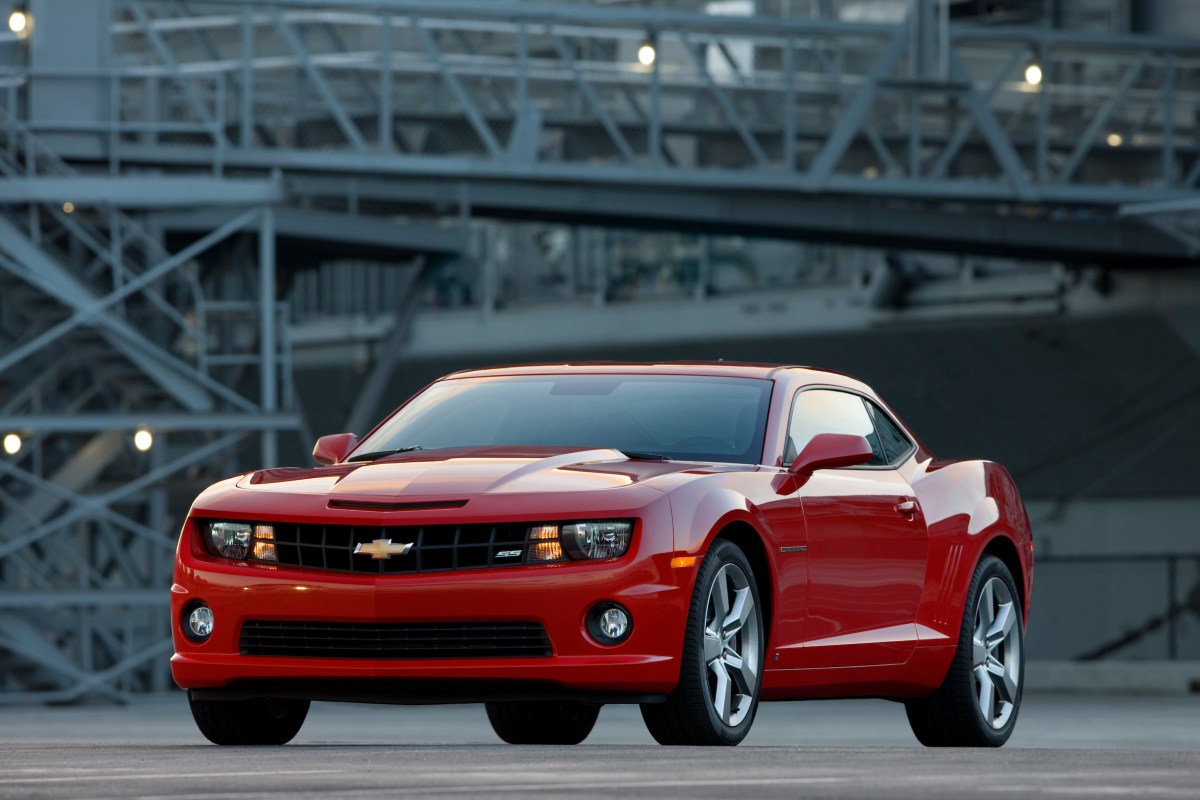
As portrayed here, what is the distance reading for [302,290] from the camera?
55625 mm

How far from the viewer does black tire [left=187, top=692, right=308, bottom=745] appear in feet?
31.9

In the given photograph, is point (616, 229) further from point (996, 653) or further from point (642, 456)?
point (642, 456)

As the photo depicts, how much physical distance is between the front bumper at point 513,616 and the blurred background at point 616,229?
17.2 meters

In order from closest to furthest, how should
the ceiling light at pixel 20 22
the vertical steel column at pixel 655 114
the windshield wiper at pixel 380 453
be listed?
1. the windshield wiper at pixel 380 453
2. the ceiling light at pixel 20 22
3. the vertical steel column at pixel 655 114

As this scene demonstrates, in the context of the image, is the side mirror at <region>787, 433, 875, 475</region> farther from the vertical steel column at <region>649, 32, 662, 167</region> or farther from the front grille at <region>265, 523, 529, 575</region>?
the vertical steel column at <region>649, 32, 662, 167</region>

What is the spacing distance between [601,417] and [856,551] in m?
1.10

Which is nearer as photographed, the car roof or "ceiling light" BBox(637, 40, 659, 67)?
the car roof

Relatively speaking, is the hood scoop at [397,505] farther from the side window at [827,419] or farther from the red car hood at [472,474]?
the side window at [827,419]

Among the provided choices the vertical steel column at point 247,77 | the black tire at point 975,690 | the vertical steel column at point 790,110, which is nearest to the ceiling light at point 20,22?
the vertical steel column at point 247,77

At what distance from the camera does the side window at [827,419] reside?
10422mm

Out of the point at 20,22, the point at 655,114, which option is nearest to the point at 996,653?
the point at 655,114

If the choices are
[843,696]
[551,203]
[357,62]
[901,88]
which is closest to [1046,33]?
[901,88]

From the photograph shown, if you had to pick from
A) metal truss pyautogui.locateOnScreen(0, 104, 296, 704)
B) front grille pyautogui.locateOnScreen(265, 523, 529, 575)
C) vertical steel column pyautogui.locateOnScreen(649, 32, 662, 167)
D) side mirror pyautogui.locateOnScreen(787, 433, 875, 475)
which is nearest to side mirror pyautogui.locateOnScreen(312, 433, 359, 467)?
front grille pyautogui.locateOnScreen(265, 523, 529, 575)

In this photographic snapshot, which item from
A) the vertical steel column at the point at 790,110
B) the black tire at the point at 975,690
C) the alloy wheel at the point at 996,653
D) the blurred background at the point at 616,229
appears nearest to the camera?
the black tire at the point at 975,690
